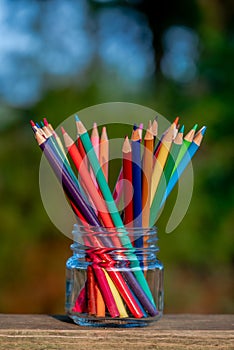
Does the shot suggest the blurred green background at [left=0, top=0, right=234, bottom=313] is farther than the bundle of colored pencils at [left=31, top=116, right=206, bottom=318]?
Yes

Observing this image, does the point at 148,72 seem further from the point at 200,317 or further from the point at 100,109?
the point at 200,317

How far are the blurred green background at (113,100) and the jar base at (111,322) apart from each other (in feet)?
4.20

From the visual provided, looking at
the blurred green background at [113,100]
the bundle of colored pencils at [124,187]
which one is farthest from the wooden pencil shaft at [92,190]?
the blurred green background at [113,100]

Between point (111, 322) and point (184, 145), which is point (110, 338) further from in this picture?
point (184, 145)

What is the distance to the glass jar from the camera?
568mm

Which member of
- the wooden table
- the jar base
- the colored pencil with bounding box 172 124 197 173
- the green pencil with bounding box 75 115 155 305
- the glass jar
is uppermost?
the colored pencil with bounding box 172 124 197 173

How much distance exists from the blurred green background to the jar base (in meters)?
1.28

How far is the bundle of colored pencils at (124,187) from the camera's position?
1.87ft

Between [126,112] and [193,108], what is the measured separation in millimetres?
261

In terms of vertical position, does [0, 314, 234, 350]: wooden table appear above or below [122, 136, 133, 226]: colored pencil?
below

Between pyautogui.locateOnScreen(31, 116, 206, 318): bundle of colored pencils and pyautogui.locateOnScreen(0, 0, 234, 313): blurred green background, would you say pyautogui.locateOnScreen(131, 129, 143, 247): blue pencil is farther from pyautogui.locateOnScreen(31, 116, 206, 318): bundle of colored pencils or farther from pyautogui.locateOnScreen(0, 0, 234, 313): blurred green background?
pyautogui.locateOnScreen(0, 0, 234, 313): blurred green background

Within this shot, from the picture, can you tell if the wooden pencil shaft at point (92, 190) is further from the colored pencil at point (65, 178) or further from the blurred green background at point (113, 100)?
the blurred green background at point (113, 100)

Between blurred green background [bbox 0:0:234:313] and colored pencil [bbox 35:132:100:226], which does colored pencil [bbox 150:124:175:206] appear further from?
blurred green background [bbox 0:0:234:313]

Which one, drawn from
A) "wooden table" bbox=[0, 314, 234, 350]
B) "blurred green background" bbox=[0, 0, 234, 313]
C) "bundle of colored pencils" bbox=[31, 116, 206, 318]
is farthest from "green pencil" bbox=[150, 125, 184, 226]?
"blurred green background" bbox=[0, 0, 234, 313]
